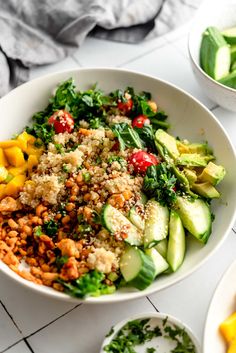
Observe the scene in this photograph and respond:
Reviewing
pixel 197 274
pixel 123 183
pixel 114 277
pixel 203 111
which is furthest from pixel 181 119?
pixel 114 277

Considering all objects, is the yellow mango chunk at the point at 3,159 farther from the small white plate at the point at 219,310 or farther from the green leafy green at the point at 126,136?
the small white plate at the point at 219,310

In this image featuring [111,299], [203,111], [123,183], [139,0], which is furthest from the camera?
[139,0]

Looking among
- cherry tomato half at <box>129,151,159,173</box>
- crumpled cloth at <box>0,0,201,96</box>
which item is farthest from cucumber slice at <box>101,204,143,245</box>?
crumpled cloth at <box>0,0,201,96</box>

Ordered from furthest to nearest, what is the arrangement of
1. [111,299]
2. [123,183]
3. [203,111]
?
[203,111] → [123,183] → [111,299]

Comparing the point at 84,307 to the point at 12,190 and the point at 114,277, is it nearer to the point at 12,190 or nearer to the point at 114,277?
the point at 114,277

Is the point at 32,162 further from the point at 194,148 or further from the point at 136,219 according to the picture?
the point at 194,148
